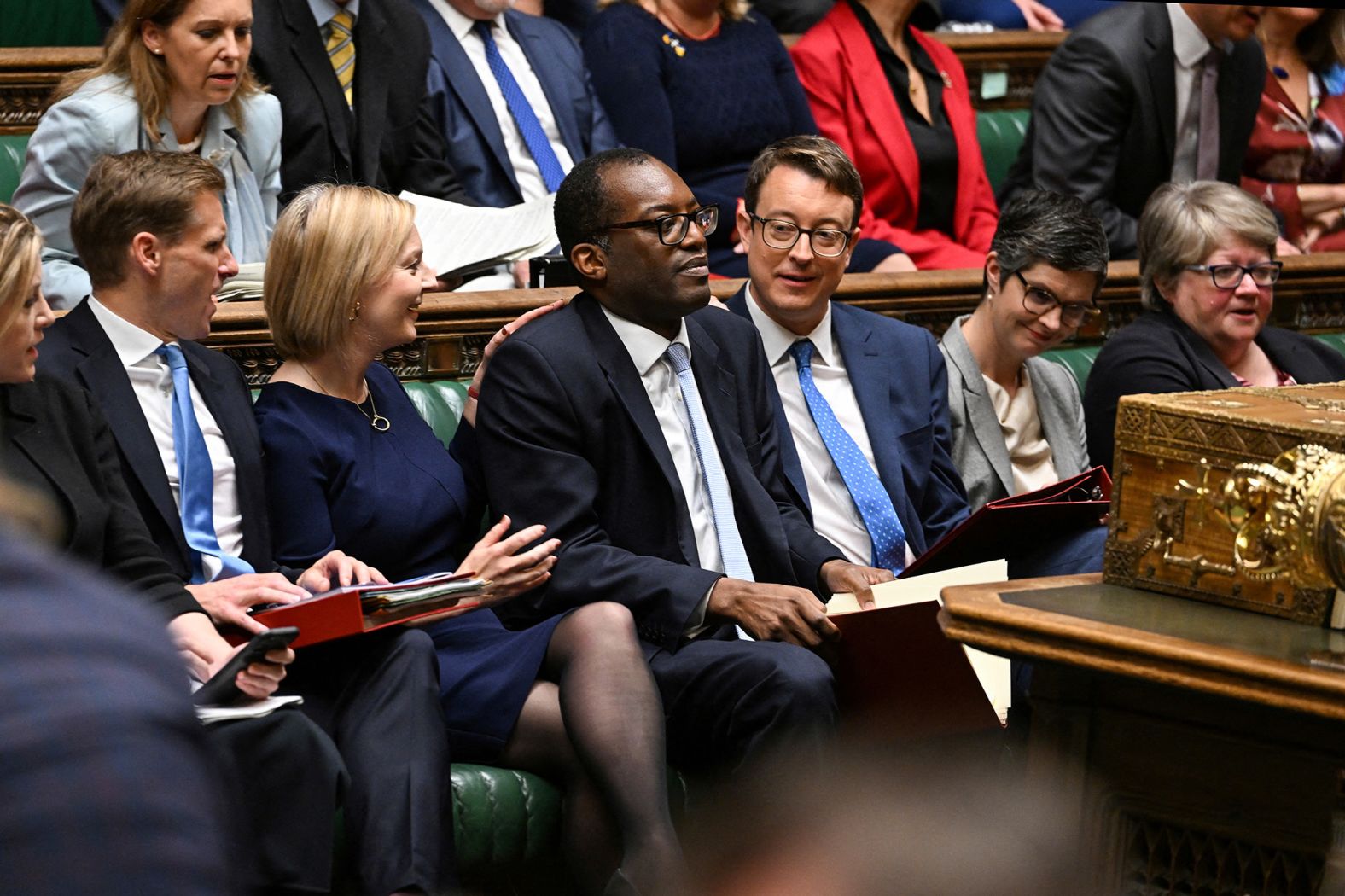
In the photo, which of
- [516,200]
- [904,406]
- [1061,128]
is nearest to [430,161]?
[516,200]

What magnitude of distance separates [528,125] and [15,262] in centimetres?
178

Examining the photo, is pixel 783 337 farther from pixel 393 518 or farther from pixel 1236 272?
pixel 1236 272

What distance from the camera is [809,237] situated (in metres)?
3.22

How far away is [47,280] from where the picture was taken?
9.84 ft

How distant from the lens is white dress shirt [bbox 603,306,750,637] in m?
2.88

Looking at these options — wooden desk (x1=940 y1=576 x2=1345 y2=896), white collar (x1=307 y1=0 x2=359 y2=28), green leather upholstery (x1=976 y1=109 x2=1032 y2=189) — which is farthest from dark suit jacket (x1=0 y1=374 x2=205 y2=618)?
green leather upholstery (x1=976 y1=109 x2=1032 y2=189)

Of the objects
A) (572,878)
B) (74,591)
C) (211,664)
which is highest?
(74,591)

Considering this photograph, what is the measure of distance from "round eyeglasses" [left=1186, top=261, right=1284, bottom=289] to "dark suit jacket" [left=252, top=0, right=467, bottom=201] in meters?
1.49

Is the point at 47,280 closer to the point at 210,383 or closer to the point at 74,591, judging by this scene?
the point at 210,383

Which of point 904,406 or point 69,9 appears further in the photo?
point 69,9

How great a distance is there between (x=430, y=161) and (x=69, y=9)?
122cm

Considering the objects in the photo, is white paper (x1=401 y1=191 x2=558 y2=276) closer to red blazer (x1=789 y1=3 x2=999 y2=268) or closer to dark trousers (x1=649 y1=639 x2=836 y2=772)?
red blazer (x1=789 y1=3 x2=999 y2=268)

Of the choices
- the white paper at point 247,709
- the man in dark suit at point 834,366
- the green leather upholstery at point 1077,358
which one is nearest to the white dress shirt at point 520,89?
the man in dark suit at point 834,366

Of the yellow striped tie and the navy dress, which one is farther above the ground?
the yellow striped tie
